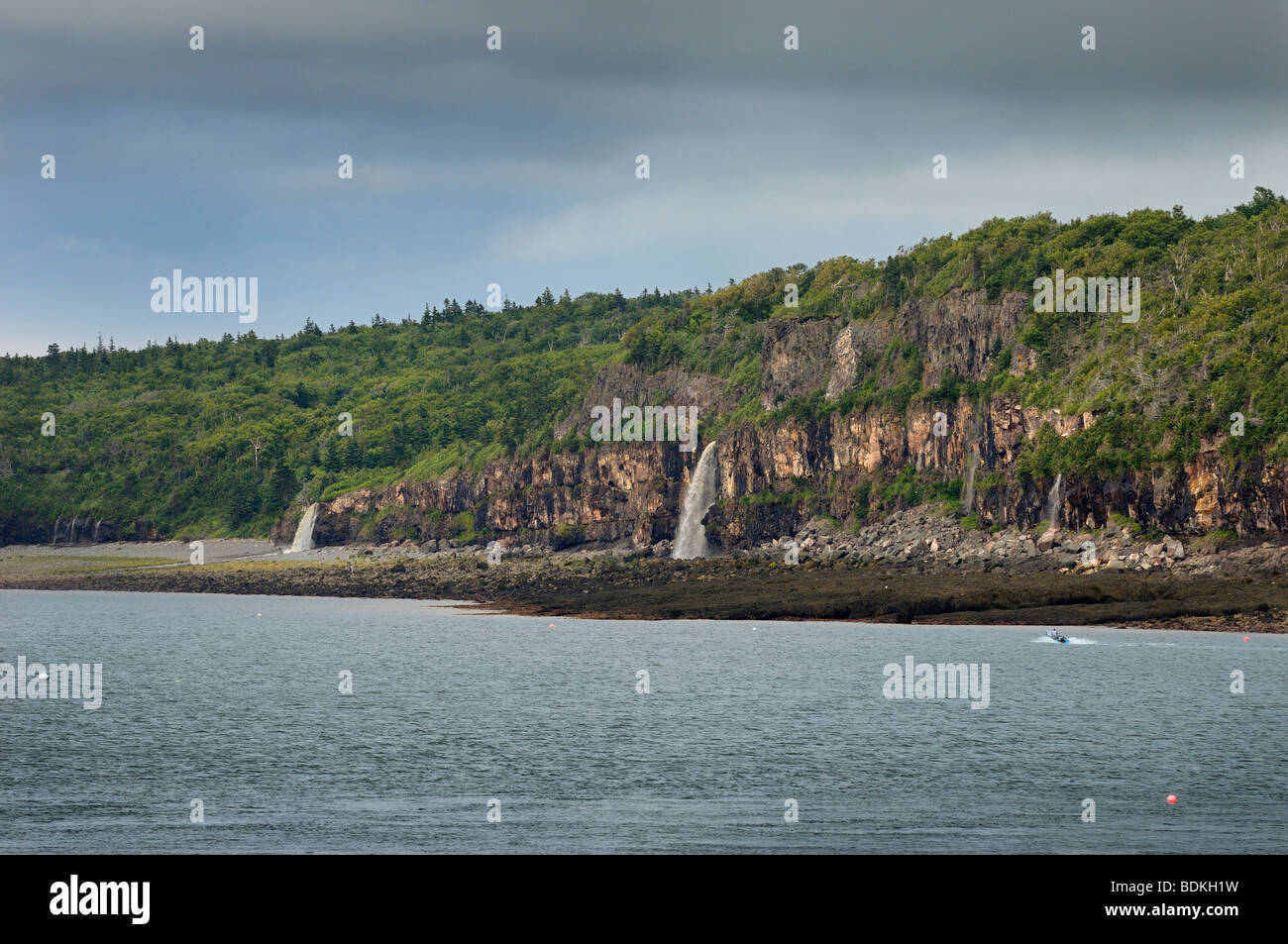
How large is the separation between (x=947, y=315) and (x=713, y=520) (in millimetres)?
34910

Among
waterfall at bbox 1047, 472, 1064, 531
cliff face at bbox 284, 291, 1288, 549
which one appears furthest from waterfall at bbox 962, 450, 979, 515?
waterfall at bbox 1047, 472, 1064, 531

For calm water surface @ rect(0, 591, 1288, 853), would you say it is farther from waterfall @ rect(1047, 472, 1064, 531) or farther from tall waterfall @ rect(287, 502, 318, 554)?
tall waterfall @ rect(287, 502, 318, 554)

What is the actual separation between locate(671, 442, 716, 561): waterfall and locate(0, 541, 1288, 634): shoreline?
312 inches

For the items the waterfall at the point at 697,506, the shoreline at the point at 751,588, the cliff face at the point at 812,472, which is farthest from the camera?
the waterfall at the point at 697,506

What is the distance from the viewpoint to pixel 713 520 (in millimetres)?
150375

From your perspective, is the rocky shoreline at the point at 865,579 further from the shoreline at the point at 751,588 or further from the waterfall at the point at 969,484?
the waterfall at the point at 969,484

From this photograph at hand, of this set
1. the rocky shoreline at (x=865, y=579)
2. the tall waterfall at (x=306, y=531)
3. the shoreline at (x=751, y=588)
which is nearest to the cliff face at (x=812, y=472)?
the tall waterfall at (x=306, y=531)

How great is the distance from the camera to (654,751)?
1580 inches

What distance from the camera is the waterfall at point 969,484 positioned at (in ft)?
420

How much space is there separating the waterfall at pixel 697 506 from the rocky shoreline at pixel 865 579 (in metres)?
2.79

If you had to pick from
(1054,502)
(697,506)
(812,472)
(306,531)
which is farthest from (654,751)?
(306,531)

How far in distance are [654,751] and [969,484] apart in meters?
96.7

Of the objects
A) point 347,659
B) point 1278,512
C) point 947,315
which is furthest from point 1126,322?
point 347,659
